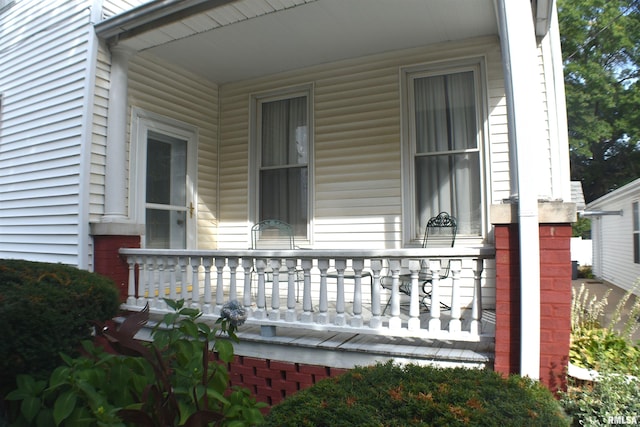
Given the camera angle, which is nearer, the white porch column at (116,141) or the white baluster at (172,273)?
the white baluster at (172,273)

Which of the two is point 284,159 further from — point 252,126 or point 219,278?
point 219,278

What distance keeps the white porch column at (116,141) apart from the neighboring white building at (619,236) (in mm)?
9034

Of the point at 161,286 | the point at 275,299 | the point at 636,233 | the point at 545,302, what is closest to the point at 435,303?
the point at 545,302

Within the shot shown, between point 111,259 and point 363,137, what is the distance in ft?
9.74

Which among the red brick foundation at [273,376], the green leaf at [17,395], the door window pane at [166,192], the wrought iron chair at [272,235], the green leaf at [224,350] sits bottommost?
the red brick foundation at [273,376]

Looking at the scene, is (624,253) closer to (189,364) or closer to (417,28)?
(417,28)

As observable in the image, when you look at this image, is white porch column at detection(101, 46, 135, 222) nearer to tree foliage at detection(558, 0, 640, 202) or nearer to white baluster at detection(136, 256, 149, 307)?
white baluster at detection(136, 256, 149, 307)

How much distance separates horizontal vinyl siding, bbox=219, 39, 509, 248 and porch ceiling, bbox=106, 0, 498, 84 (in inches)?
6.1

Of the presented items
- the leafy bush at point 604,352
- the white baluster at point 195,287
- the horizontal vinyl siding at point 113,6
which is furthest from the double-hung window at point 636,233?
the horizontal vinyl siding at point 113,6

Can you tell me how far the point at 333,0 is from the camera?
3992 millimetres

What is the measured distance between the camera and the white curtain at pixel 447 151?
470 centimetres

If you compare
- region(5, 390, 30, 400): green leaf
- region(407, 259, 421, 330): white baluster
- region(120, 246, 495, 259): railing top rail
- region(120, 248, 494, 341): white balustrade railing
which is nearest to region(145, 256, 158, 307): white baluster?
region(120, 248, 494, 341): white balustrade railing

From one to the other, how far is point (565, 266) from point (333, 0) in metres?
2.93

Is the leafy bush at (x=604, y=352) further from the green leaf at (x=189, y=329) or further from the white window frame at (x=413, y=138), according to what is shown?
the green leaf at (x=189, y=329)
